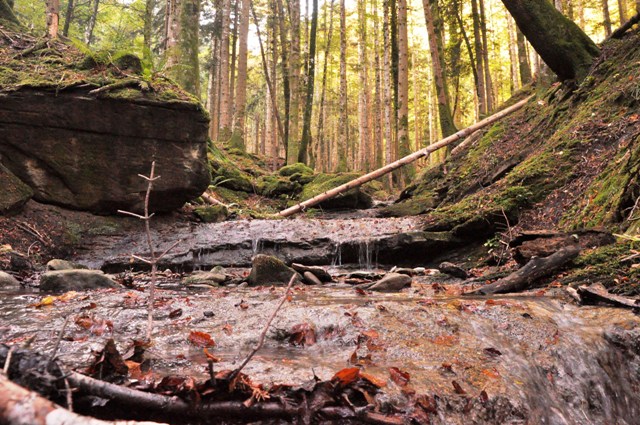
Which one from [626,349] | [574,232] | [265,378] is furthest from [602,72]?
[265,378]

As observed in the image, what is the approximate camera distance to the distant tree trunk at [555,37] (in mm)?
7812

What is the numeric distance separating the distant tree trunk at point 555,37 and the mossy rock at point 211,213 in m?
7.94

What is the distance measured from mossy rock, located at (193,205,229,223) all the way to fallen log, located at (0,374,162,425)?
933cm

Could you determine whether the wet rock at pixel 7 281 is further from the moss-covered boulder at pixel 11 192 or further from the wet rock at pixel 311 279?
the wet rock at pixel 311 279

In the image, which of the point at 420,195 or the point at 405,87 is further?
the point at 405,87

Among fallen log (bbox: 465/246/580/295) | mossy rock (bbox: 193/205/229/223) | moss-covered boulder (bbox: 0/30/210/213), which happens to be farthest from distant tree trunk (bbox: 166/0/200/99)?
fallen log (bbox: 465/246/580/295)

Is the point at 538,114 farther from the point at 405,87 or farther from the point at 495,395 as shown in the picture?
the point at 495,395

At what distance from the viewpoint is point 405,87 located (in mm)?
14938

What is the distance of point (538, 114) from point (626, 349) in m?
8.57

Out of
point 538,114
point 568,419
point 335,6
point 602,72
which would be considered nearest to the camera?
point 568,419

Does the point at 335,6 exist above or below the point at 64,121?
above

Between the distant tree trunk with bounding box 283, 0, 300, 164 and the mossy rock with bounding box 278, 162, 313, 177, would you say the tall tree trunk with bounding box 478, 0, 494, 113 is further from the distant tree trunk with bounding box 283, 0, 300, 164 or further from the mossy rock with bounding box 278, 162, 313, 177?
the mossy rock with bounding box 278, 162, 313, 177

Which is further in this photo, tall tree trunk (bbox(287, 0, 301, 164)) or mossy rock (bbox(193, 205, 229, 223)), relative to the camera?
tall tree trunk (bbox(287, 0, 301, 164))

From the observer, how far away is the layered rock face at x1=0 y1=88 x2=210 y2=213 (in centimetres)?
778
